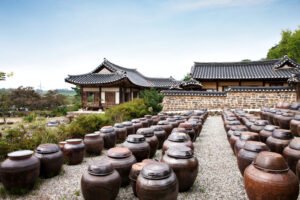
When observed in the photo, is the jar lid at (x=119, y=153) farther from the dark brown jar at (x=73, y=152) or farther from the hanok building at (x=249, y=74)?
the hanok building at (x=249, y=74)

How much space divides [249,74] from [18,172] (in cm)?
1904

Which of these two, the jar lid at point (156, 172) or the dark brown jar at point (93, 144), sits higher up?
the jar lid at point (156, 172)

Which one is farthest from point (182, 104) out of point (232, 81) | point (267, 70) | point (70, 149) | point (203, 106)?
point (70, 149)

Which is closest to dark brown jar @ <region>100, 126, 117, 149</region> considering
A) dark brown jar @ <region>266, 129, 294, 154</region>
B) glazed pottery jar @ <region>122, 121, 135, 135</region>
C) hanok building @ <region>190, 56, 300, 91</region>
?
glazed pottery jar @ <region>122, 121, 135, 135</region>

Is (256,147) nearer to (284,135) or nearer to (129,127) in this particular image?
(284,135)

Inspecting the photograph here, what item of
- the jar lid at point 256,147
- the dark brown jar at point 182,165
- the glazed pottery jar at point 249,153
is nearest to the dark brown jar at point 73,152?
the dark brown jar at point 182,165

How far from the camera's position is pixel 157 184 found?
2.93 m

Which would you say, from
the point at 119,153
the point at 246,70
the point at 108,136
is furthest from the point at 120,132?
the point at 246,70

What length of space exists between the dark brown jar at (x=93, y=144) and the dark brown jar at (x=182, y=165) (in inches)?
110

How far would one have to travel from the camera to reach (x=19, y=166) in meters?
3.79

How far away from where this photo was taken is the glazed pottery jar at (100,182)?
3.23 metres

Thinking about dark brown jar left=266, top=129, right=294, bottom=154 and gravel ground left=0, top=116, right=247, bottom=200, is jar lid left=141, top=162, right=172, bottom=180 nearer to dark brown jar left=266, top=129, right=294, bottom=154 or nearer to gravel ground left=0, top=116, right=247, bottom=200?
gravel ground left=0, top=116, right=247, bottom=200

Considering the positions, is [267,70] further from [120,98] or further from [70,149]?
[70,149]

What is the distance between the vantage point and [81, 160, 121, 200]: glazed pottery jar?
10.6ft
